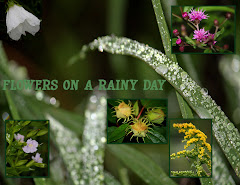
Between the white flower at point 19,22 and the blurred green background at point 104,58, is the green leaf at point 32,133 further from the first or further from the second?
the white flower at point 19,22

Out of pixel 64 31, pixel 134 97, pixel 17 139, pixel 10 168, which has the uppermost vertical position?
pixel 64 31

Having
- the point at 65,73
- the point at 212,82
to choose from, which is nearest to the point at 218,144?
the point at 212,82

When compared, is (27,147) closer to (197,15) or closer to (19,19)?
(19,19)

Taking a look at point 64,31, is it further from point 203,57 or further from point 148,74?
point 203,57

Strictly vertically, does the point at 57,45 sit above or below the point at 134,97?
above

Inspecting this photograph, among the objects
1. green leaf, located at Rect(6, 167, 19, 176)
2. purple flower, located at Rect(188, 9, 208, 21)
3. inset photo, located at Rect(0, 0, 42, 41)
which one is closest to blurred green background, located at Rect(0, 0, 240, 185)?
inset photo, located at Rect(0, 0, 42, 41)
